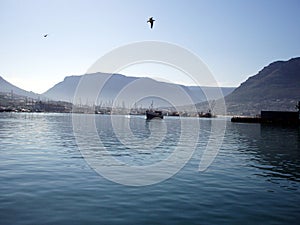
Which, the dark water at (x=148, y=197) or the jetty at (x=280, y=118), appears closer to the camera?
the dark water at (x=148, y=197)

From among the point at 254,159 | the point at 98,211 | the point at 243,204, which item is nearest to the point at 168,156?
the point at 254,159

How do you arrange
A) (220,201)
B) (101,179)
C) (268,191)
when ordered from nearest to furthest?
(220,201) → (268,191) → (101,179)

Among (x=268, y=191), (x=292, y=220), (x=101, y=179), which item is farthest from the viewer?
(x=101, y=179)

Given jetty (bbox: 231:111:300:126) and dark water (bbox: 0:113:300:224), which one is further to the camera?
jetty (bbox: 231:111:300:126)

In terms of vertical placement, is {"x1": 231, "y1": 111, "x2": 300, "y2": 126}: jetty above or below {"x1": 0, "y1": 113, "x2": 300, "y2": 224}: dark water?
above

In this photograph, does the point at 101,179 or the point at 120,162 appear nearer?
the point at 101,179

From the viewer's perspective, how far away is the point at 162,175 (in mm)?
23688

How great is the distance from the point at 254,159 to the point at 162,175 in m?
15.1

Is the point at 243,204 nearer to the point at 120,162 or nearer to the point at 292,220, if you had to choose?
the point at 292,220

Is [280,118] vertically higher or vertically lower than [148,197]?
higher

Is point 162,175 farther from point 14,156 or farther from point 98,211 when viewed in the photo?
point 14,156

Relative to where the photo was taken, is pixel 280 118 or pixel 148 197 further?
pixel 280 118

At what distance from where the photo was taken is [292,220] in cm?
1369

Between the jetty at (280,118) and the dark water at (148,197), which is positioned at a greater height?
the jetty at (280,118)
